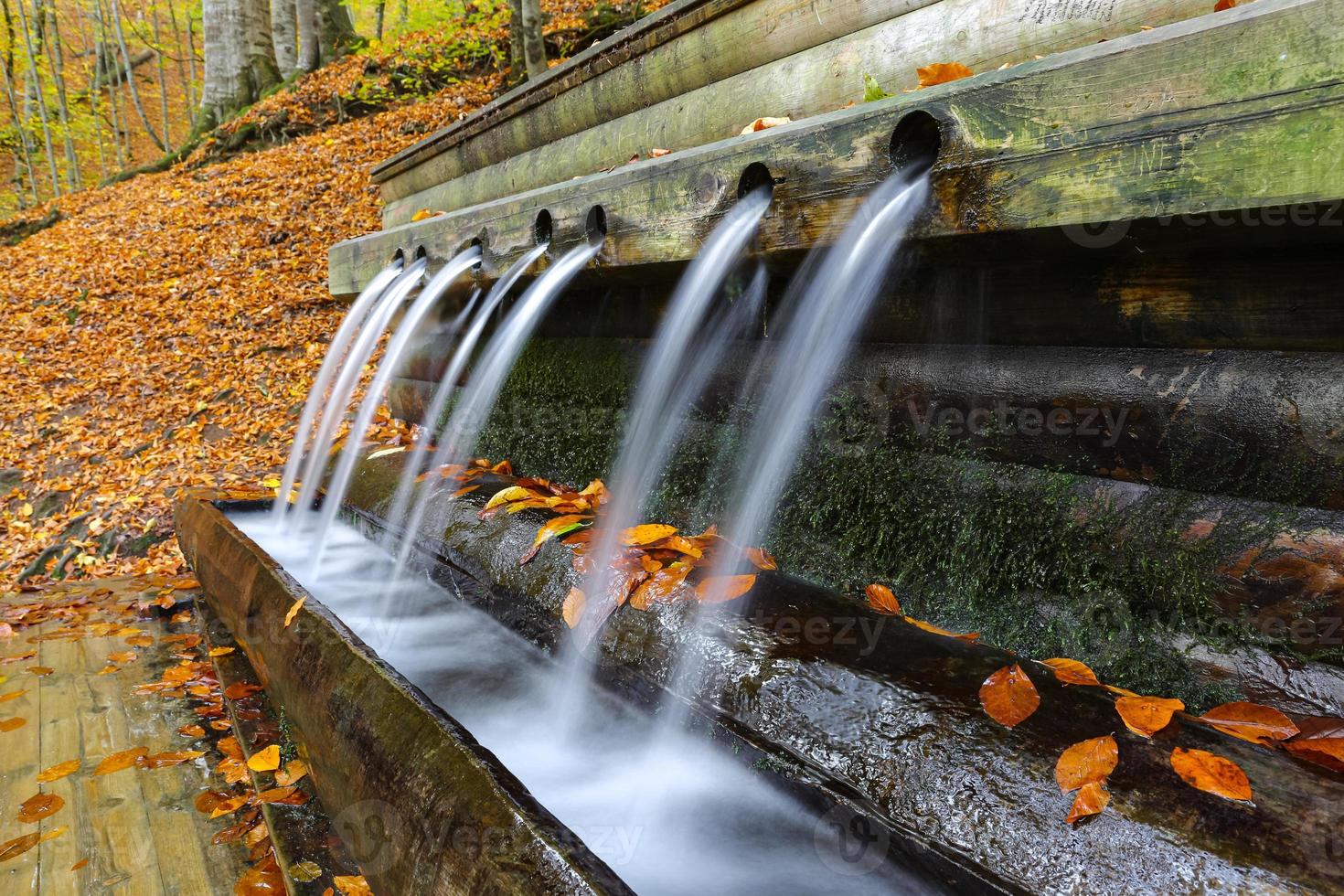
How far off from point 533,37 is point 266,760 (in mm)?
8469

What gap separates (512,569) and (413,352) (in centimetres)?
317

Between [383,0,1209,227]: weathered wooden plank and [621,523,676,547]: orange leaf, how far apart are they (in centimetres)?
175

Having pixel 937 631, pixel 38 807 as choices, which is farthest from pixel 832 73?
pixel 38 807

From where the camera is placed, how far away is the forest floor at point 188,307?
256 inches

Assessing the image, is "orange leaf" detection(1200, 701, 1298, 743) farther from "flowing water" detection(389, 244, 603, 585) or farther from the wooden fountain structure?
"flowing water" detection(389, 244, 603, 585)

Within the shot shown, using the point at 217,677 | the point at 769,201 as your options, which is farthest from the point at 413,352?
the point at 769,201

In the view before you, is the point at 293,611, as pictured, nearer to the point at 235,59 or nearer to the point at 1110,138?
the point at 1110,138

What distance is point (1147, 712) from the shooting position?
1.52m

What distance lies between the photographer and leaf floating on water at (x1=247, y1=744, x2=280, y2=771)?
227 cm

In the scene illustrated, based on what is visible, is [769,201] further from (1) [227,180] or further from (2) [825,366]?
(1) [227,180]

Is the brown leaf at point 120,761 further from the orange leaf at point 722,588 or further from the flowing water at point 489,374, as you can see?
the orange leaf at point 722,588

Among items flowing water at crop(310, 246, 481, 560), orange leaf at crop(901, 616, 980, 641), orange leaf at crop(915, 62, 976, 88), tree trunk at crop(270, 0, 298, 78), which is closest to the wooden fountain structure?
orange leaf at crop(901, 616, 980, 641)

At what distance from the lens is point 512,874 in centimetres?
123

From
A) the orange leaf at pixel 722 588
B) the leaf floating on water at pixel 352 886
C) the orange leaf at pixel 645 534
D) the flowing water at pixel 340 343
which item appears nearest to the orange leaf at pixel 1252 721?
the orange leaf at pixel 722 588
